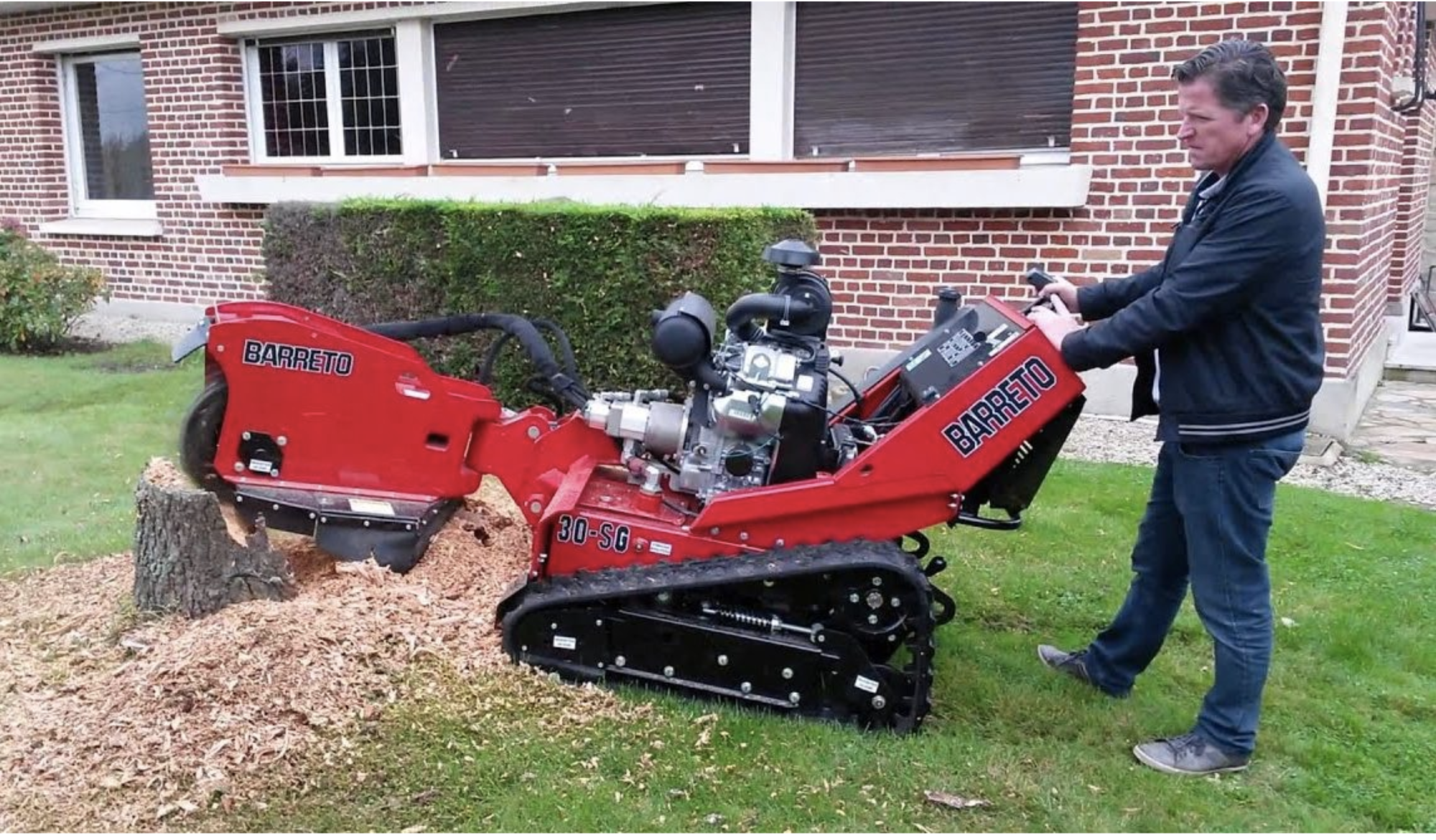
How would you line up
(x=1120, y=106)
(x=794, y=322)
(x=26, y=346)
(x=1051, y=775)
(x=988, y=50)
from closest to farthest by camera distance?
1. (x=1051, y=775)
2. (x=794, y=322)
3. (x=1120, y=106)
4. (x=988, y=50)
5. (x=26, y=346)

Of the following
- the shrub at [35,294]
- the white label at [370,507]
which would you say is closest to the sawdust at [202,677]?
the white label at [370,507]

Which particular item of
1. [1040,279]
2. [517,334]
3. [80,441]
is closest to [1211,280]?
[1040,279]

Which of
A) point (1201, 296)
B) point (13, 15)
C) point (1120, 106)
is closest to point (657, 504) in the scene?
point (1201, 296)

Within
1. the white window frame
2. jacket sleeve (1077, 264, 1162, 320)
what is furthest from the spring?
the white window frame

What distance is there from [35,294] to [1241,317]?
10.3 metres

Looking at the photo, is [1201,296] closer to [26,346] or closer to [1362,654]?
[1362,654]

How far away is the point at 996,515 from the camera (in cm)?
586

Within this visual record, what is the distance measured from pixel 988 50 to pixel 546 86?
383 cm

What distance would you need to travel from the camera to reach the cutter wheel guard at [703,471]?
3.37m

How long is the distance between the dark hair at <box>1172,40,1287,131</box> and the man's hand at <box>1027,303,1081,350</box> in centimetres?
72

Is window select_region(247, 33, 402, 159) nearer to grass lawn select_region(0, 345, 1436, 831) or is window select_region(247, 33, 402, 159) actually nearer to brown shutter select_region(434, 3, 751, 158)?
brown shutter select_region(434, 3, 751, 158)

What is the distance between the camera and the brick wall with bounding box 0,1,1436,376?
6758 mm

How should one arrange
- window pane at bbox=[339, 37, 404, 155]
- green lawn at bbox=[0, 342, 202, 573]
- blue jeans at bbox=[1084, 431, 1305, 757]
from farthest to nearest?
window pane at bbox=[339, 37, 404, 155]
green lawn at bbox=[0, 342, 202, 573]
blue jeans at bbox=[1084, 431, 1305, 757]

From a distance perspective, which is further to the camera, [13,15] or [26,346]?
[13,15]
